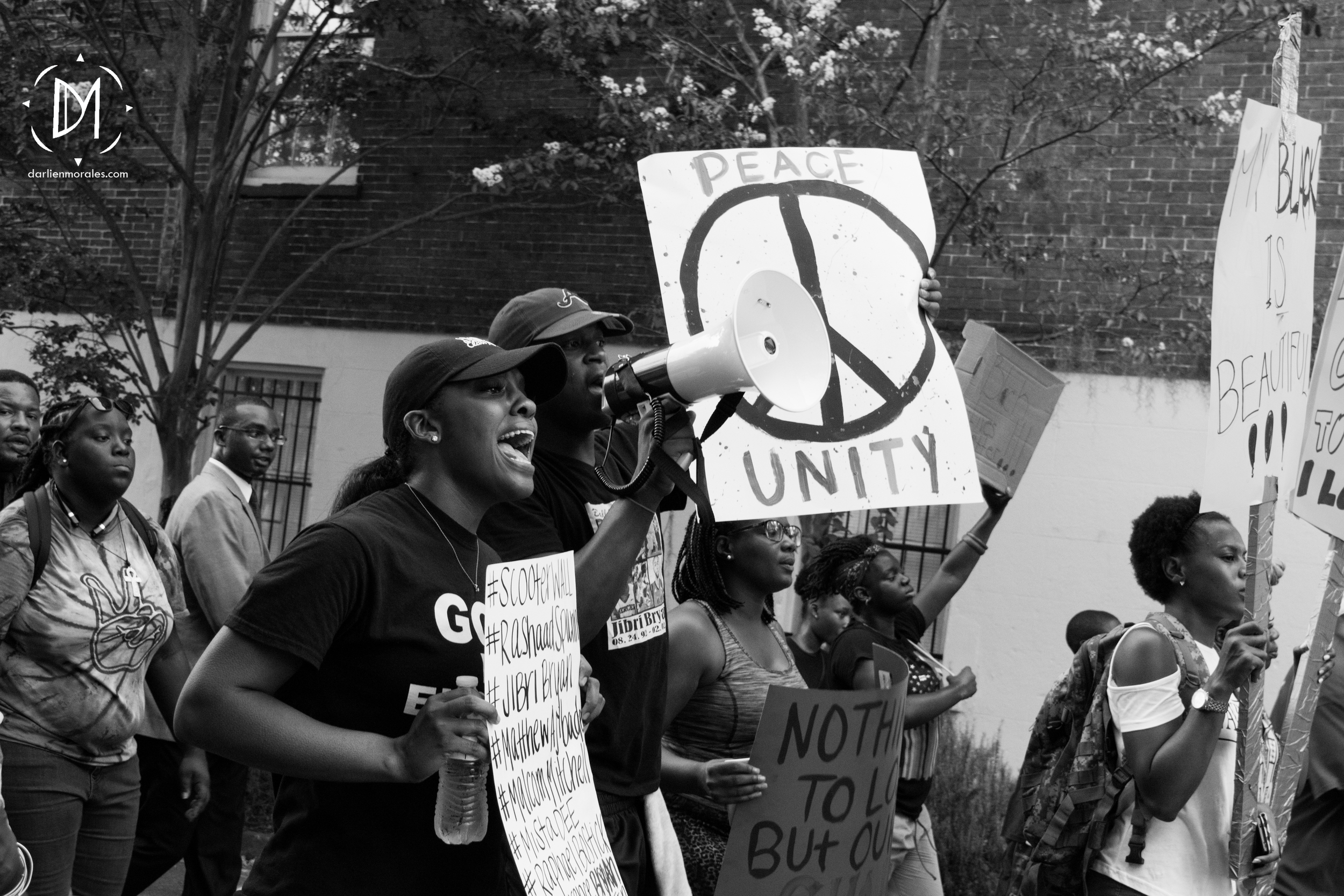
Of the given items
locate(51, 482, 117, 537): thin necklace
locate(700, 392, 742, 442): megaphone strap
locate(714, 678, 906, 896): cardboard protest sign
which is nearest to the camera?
locate(700, 392, 742, 442): megaphone strap

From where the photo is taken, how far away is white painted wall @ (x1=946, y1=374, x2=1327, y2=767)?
862 centimetres

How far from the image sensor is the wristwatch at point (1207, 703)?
11.5 ft

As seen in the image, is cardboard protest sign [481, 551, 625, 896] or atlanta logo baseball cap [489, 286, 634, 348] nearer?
cardboard protest sign [481, 551, 625, 896]

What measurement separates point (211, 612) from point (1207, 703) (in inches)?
139

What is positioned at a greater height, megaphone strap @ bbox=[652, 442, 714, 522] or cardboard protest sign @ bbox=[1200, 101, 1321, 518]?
cardboard protest sign @ bbox=[1200, 101, 1321, 518]

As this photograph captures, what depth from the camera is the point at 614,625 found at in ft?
10.4

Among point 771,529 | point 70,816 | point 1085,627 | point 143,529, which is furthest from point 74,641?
point 1085,627

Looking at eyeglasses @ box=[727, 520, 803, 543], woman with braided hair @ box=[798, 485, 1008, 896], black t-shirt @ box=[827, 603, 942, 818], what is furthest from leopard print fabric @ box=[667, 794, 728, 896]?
black t-shirt @ box=[827, 603, 942, 818]

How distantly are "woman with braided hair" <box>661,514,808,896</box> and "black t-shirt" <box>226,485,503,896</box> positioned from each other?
3.49 ft

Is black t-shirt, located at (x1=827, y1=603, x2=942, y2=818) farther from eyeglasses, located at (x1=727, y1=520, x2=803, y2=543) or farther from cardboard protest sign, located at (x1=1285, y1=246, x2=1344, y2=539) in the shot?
cardboard protest sign, located at (x1=1285, y1=246, x2=1344, y2=539)

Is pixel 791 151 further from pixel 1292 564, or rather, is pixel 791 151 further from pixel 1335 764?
pixel 1292 564

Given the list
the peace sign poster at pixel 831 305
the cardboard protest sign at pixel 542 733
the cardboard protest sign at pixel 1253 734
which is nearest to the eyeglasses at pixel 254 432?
the peace sign poster at pixel 831 305

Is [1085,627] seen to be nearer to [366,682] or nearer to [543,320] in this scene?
[543,320]

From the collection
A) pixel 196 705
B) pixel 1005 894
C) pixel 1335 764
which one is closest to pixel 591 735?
pixel 196 705
